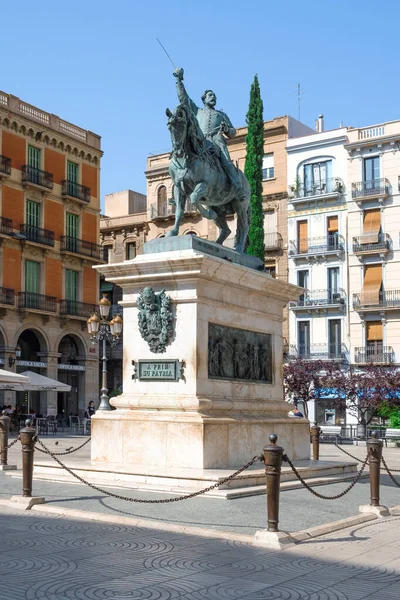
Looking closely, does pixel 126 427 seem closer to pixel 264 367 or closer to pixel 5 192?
pixel 264 367

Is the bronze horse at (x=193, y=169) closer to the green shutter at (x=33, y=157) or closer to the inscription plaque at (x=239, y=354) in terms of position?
the inscription plaque at (x=239, y=354)

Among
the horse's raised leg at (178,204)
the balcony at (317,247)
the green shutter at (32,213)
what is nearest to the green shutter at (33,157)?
the green shutter at (32,213)

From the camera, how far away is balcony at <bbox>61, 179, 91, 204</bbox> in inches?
1839

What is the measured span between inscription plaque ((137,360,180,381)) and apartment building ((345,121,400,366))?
34449mm

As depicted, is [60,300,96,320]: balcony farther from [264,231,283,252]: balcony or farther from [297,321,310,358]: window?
[297,321,310,358]: window

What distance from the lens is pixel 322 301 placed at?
48.0 meters

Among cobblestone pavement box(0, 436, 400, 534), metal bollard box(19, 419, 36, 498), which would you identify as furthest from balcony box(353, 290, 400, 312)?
metal bollard box(19, 419, 36, 498)

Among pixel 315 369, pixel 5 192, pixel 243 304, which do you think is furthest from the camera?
pixel 5 192

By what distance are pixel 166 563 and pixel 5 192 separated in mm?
37461

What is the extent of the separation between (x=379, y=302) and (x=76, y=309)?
16.3m

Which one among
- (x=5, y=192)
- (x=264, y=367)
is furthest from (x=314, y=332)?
(x=264, y=367)

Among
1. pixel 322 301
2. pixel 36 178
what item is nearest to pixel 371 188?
pixel 322 301

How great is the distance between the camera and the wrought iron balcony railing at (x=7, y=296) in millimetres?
41531

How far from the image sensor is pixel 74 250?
47125 millimetres
